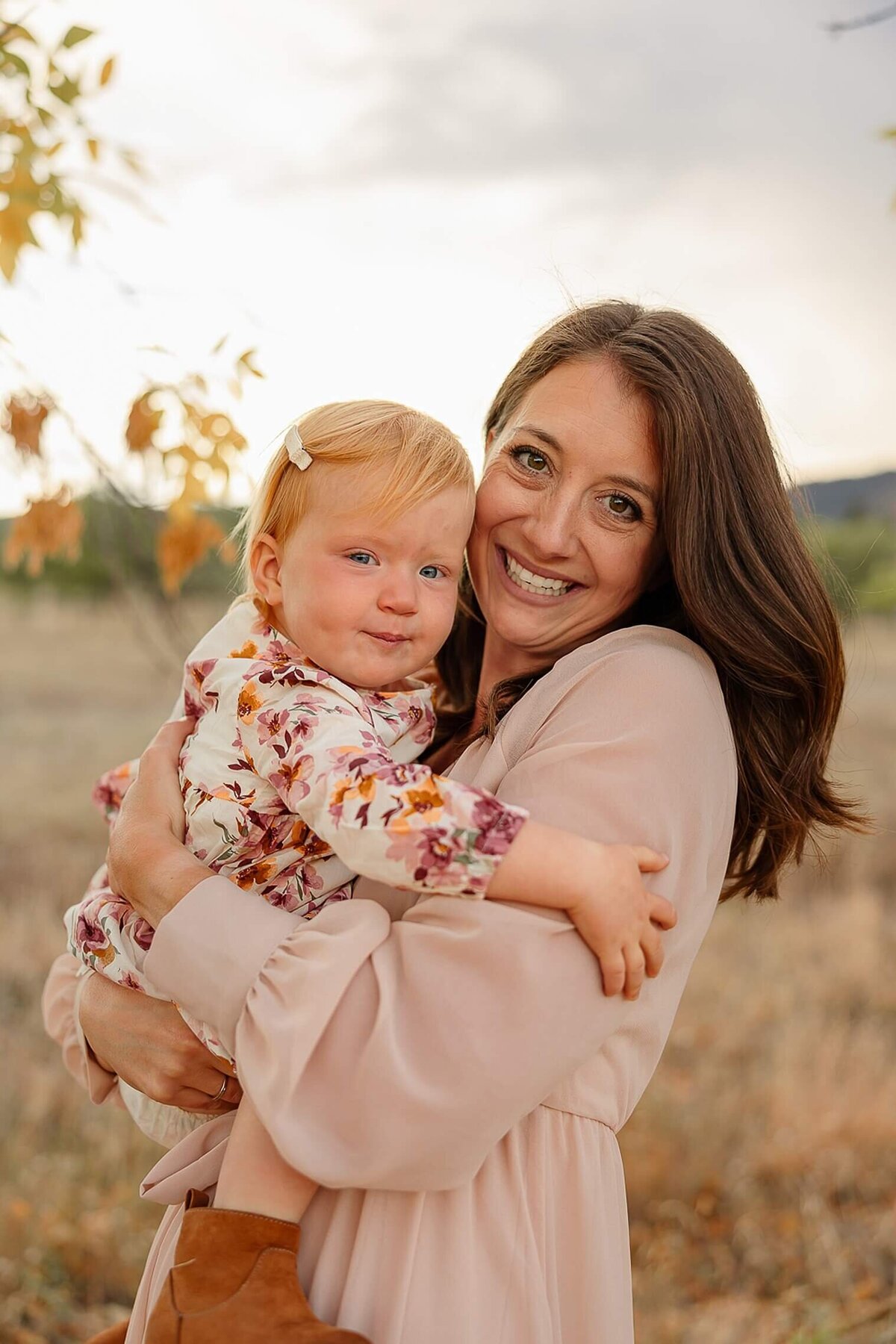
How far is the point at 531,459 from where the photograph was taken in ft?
6.60

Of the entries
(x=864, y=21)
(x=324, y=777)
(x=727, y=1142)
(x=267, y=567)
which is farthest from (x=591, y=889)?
(x=727, y=1142)

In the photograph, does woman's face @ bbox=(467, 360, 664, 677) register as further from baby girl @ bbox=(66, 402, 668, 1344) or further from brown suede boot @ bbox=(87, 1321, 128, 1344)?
brown suede boot @ bbox=(87, 1321, 128, 1344)

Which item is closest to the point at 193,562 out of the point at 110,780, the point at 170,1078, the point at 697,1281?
the point at 110,780

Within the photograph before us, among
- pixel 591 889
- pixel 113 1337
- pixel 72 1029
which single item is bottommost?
pixel 113 1337

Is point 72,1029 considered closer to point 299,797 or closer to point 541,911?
point 299,797

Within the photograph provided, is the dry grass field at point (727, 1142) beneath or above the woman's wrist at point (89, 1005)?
beneath

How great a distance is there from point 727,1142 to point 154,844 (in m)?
4.17

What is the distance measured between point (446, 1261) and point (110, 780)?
118 centimetres

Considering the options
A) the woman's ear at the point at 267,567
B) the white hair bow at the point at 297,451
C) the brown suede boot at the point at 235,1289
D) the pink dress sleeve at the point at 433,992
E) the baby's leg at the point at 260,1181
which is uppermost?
the white hair bow at the point at 297,451

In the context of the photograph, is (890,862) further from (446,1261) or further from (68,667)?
(68,667)

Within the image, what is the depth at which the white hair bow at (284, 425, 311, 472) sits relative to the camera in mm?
1837

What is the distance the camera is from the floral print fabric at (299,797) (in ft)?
4.68

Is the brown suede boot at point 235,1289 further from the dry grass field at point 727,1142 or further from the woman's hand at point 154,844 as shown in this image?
the dry grass field at point 727,1142

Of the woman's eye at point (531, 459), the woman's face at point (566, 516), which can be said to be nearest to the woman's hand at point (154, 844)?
the woman's face at point (566, 516)
